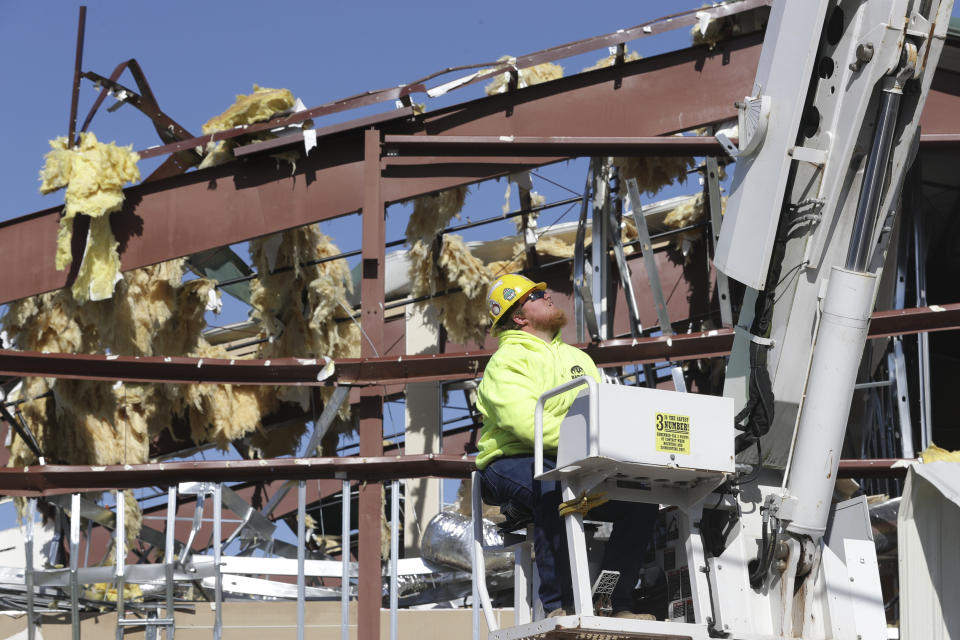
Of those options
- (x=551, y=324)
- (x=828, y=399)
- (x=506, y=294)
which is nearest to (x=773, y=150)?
(x=828, y=399)

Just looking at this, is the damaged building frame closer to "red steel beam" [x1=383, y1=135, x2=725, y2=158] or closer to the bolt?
"red steel beam" [x1=383, y1=135, x2=725, y2=158]

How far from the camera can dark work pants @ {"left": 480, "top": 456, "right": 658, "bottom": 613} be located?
6.11m

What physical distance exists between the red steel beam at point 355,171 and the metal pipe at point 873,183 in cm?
489

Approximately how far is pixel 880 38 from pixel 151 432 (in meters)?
11.2

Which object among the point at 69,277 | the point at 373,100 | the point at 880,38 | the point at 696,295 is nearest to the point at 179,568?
the point at 69,277

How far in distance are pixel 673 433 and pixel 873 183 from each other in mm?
1694

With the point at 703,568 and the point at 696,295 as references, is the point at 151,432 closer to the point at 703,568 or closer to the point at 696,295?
the point at 696,295

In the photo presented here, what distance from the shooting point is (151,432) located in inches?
599

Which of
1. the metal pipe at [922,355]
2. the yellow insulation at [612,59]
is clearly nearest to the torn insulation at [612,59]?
the yellow insulation at [612,59]

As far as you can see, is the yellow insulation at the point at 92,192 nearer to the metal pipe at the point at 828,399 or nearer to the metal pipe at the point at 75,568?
the metal pipe at the point at 75,568

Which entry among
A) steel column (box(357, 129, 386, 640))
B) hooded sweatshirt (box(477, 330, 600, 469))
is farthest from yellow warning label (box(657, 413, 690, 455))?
steel column (box(357, 129, 386, 640))

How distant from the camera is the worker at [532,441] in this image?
Result: 20.2ft

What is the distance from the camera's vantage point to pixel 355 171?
11281 millimetres

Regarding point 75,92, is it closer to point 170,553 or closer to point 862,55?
point 170,553
